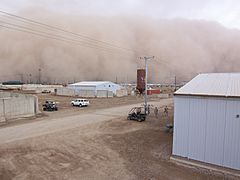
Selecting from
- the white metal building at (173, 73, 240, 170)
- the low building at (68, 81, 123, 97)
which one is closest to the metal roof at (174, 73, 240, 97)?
the white metal building at (173, 73, 240, 170)

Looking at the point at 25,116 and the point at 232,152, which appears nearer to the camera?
the point at 232,152

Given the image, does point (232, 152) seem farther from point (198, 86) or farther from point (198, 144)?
point (198, 86)

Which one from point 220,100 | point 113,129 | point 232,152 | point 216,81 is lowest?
point 113,129

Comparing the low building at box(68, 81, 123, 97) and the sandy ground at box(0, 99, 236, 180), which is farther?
the low building at box(68, 81, 123, 97)

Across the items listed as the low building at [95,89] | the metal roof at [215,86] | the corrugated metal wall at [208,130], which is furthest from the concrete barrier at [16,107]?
the low building at [95,89]

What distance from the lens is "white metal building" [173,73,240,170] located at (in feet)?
22.6

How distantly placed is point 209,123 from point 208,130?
26cm

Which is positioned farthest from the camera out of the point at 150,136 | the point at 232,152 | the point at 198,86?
the point at 150,136

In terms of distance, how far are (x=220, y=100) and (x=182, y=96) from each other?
136 cm

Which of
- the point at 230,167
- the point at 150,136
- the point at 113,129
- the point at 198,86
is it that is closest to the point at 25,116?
the point at 113,129

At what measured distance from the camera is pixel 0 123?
15.3 m

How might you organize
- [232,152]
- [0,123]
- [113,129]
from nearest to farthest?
[232,152]
[113,129]
[0,123]

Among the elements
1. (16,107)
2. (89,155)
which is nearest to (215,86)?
(89,155)

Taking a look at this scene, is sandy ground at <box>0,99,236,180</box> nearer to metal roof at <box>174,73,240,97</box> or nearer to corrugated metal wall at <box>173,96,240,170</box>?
corrugated metal wall at <box>173,96,240,170</box>
